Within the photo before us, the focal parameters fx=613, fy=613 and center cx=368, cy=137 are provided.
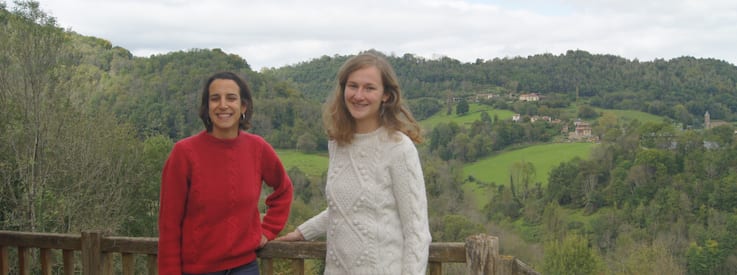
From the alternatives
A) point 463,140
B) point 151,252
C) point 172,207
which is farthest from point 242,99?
point 463,140

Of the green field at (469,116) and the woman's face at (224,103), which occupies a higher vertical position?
the woman's face at (224,103)

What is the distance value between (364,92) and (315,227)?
0.70m

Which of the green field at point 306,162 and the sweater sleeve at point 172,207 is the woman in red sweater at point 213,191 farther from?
the green field at point 306,162

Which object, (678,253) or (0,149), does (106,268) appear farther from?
(678,253)

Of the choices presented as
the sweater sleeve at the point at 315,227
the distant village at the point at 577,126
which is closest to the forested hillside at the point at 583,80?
the distant village at the point at 577,126

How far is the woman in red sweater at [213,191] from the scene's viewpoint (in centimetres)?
236

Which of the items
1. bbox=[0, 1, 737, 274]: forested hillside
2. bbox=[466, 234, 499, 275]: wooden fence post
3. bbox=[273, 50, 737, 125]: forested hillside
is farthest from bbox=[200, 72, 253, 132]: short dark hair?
bbox=[273, 50, 737, 125]: forested hillside

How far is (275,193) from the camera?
265cm

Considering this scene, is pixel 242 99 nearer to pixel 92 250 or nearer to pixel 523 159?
pixel 92 250

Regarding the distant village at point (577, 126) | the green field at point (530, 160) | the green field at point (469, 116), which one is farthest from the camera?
the green field at point (469, 116)

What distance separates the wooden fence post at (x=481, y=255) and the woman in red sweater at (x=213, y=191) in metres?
0.93

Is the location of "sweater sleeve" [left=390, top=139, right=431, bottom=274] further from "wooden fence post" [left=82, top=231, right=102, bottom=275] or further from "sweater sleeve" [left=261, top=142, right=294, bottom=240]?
"wooden fence post" [left=82, top=231, right=102, bottom=275]

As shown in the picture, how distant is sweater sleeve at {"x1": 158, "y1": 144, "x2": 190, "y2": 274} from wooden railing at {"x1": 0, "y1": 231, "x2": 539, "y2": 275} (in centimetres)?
50

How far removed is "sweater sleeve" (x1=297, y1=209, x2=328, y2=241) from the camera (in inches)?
101
